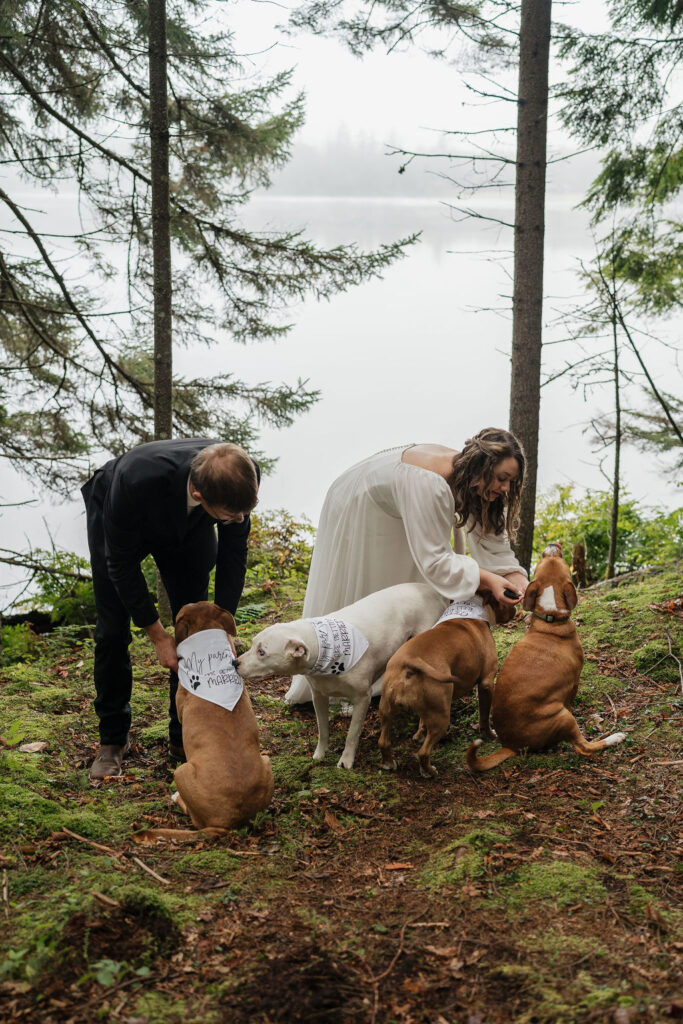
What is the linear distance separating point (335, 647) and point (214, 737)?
2.96 ft

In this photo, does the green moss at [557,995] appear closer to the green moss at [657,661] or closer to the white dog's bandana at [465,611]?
the white dog's bandana at [465,611]

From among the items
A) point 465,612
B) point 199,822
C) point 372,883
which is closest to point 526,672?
point 465,612

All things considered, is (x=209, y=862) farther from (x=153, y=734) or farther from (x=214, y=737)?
(x=153, y=734)

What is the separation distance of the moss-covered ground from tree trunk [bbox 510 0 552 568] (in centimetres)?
330

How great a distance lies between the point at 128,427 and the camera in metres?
8.85

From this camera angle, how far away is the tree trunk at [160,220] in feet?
22.6

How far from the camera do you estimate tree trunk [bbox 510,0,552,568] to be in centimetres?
734

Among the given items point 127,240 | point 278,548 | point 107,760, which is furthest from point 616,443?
point 107,760

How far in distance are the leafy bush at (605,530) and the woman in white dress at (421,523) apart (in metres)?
4.50

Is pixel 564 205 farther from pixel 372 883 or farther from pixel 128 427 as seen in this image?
pixel 372 883

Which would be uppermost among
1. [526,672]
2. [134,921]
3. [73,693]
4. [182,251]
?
[182,251]

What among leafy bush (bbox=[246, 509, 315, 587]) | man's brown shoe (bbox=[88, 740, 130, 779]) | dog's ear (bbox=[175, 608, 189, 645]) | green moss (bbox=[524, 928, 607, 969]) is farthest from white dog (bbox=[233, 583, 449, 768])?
leafy bush (bbox=[246, 509, 315, 587])

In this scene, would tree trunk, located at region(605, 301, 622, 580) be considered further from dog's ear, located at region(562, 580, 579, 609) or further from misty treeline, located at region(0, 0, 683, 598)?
dog's ear, located at region(562, 580, 579, 609)

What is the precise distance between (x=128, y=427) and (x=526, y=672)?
5.86m
